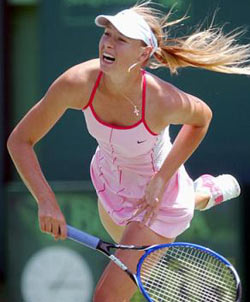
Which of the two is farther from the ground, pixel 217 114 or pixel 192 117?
pixel 192 117

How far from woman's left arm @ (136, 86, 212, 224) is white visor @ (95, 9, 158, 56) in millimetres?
225

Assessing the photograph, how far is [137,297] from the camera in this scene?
6320 mm

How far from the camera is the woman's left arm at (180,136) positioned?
4.50m

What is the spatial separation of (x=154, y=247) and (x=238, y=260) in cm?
194

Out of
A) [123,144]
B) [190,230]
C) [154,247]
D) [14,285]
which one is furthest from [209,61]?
[14,285]

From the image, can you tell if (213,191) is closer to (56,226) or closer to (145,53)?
(145,53)

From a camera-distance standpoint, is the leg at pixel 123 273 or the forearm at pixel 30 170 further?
the leg at pixel 123 273

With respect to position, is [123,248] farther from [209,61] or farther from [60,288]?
[60,288]

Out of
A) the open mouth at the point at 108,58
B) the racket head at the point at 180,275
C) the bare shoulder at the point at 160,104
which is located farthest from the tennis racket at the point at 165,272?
the open mouth at the point at 108,58

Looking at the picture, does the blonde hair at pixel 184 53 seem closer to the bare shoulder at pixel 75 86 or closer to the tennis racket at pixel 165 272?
the bare shoulder at pixel 75 86

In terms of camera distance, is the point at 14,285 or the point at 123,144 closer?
the point at 123,144

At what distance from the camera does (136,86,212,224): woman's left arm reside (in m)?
4.50

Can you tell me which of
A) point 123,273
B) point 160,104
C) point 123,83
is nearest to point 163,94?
point 160,104

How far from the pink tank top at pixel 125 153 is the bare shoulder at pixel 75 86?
26 mm
